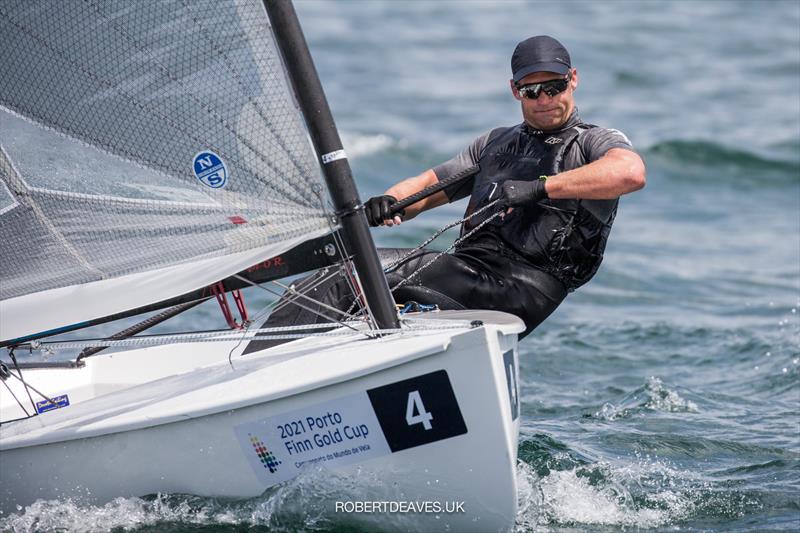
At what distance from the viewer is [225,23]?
11.1 feet

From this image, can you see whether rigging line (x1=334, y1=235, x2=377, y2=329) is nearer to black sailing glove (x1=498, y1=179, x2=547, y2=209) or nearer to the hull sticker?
the hull sticker

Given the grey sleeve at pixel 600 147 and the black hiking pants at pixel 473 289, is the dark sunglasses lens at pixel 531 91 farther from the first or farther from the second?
the black hiking pants at pixel 473 289

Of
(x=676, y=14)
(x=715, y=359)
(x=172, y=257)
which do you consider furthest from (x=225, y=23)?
(x=676, y=14)

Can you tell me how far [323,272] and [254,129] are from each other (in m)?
0.67

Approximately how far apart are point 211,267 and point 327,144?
54 cm

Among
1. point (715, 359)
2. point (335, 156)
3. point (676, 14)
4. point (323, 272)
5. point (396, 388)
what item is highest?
point (676, 14)

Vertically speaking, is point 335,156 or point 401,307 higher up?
point 335,156

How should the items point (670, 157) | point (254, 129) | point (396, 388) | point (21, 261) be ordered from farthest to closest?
point (670, 157), point (21, 261), point (254, 129), point (396, 388)

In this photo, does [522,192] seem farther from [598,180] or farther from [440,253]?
[440,253]

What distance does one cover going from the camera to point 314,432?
3381 mm

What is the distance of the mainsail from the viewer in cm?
345

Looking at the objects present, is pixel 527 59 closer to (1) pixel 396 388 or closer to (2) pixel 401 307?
(2) pixel 401 307

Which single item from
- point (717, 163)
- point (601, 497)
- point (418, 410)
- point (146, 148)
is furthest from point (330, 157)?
point (717, 163)

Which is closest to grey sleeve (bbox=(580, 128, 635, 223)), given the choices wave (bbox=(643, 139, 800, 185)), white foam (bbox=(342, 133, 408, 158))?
wave (bbox=(643, 139, 800, 185))
